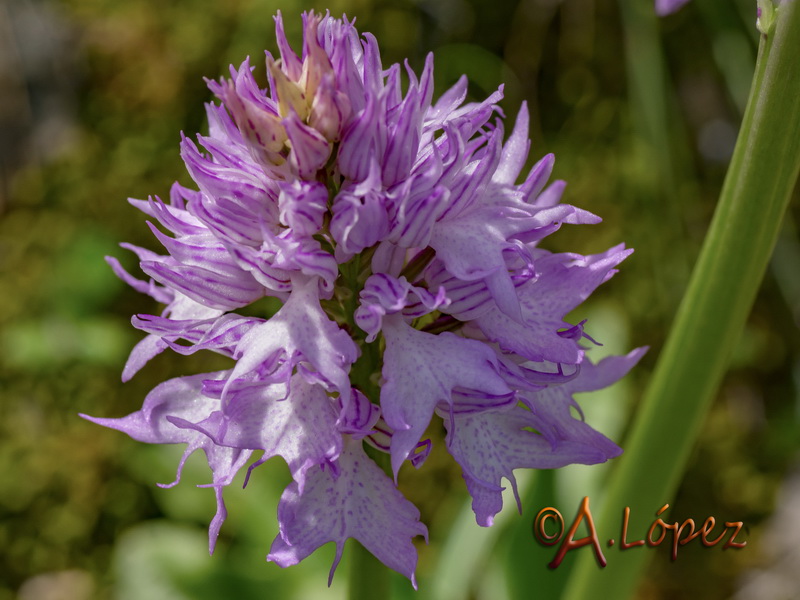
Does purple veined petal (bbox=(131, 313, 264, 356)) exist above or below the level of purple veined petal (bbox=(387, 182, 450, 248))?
below

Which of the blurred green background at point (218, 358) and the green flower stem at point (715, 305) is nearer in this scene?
the green flower stem at point (715, 305)

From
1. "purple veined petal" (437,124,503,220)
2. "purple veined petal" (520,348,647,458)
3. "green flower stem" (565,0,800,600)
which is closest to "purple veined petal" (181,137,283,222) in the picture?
"purple veined petal" (437,124,503,220)

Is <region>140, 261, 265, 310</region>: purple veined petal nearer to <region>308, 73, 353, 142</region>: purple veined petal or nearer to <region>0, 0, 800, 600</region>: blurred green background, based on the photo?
<region>308, 73, 353, 142</region>: purple veined petal

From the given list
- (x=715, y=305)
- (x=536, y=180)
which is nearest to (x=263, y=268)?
(x=536, y=180)

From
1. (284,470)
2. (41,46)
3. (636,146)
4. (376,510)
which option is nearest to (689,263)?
(636,146)

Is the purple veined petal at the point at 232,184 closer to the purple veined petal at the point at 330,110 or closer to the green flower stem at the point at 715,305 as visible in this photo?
the purple veined petal at the point at 330,110

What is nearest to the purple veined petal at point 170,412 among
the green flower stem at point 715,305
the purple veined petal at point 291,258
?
the purple veined petal at point 291,258
